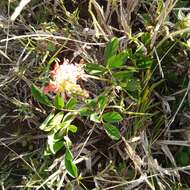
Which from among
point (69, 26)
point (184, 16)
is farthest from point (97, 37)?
point (184, 16)

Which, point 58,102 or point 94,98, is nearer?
point 58,102

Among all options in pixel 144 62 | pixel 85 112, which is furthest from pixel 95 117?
pixel 144 62

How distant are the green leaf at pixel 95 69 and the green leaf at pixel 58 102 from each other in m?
0.13

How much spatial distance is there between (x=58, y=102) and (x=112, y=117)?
0.55ft

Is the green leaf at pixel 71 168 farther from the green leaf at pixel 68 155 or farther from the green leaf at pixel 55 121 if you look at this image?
the green leaf at pixel 55 121

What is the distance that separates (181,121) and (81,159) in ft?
1.14

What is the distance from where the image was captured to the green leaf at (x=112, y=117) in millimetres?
1369

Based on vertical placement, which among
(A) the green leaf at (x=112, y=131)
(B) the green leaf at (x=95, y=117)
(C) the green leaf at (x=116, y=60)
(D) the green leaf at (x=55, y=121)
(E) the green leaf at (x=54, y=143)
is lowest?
(A) the green leaf at (x=112, y=131)

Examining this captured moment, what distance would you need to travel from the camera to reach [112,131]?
54.5 inches

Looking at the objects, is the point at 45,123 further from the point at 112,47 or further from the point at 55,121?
the point at 112,47

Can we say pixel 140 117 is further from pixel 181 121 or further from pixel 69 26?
pixel 69 26

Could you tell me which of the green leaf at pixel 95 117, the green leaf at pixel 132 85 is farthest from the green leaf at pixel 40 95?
the green leaf at pixel 132 85

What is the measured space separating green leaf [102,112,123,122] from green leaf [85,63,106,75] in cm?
13

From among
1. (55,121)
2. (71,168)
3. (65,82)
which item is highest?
(65,82)
